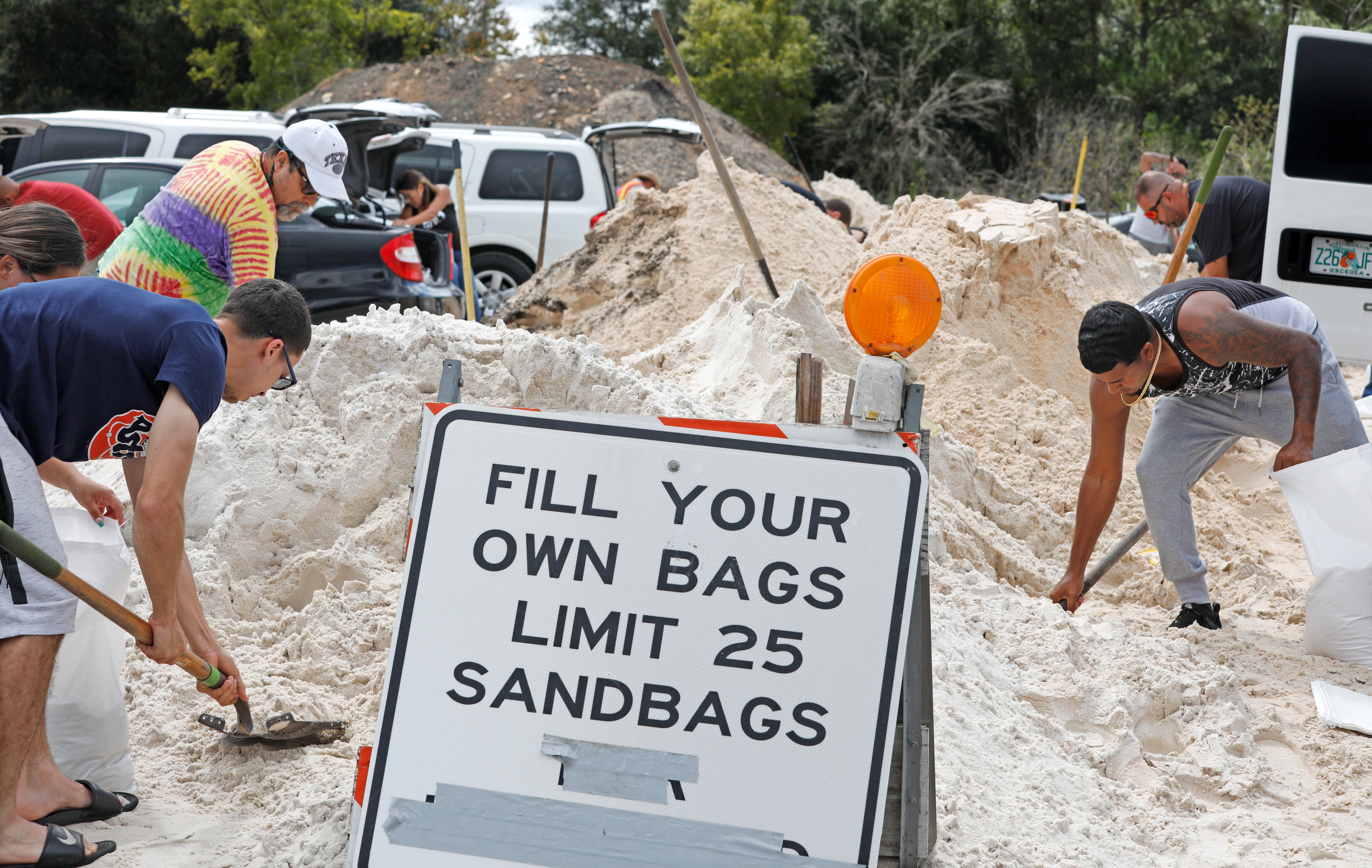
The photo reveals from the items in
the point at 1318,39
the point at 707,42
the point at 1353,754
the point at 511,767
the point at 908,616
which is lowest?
the point at 1353,754

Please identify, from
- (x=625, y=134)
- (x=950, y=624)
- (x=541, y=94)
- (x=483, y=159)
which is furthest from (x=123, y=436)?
(x=541, y=94)

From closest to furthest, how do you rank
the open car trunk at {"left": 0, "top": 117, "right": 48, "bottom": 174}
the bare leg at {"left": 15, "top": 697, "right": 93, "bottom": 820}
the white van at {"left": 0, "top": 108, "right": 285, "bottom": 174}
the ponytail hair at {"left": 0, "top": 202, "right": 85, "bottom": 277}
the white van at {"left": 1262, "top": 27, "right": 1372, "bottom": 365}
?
1. the bare leg at {"left": 15, "top": 697, "right": 93, "bottom": 820}
2. the ponytail hair at {"left": 0, "top": 202, "right": 85, "bottom": 277}
3. the white van at {"left": 1262, "top": 27, "right": 1372, "bottom": 365}
4. the open car trunk at {"left": 0, "top": 117, "right": 48, "bottom": 174}
5. the white van at {"left": 0, "top": 108, "right": 285, "bottom": 174}

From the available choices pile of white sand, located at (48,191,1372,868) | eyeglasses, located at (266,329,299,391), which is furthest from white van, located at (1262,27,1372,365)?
eyeglasses, located at (266,329,299,391)

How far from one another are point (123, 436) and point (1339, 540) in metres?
3.83

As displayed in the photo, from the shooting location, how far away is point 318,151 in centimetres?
394

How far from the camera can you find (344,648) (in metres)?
3.29

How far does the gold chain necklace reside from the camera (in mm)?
3588

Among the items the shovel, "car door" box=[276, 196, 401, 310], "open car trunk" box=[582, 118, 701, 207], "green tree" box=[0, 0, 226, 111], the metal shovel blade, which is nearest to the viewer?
the shovel

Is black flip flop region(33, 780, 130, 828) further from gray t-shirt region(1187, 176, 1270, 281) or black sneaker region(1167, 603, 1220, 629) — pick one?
gray t-shirt region(1187, 176, 1270, 281)

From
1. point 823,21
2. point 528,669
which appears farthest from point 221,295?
point 823,21

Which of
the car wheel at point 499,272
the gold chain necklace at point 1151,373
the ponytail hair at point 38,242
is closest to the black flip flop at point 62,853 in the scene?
the ponytail hair at point 38,242

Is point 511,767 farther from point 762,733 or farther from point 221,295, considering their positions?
point 221,295

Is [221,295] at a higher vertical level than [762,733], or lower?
higher

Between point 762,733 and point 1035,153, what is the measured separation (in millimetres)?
24984
